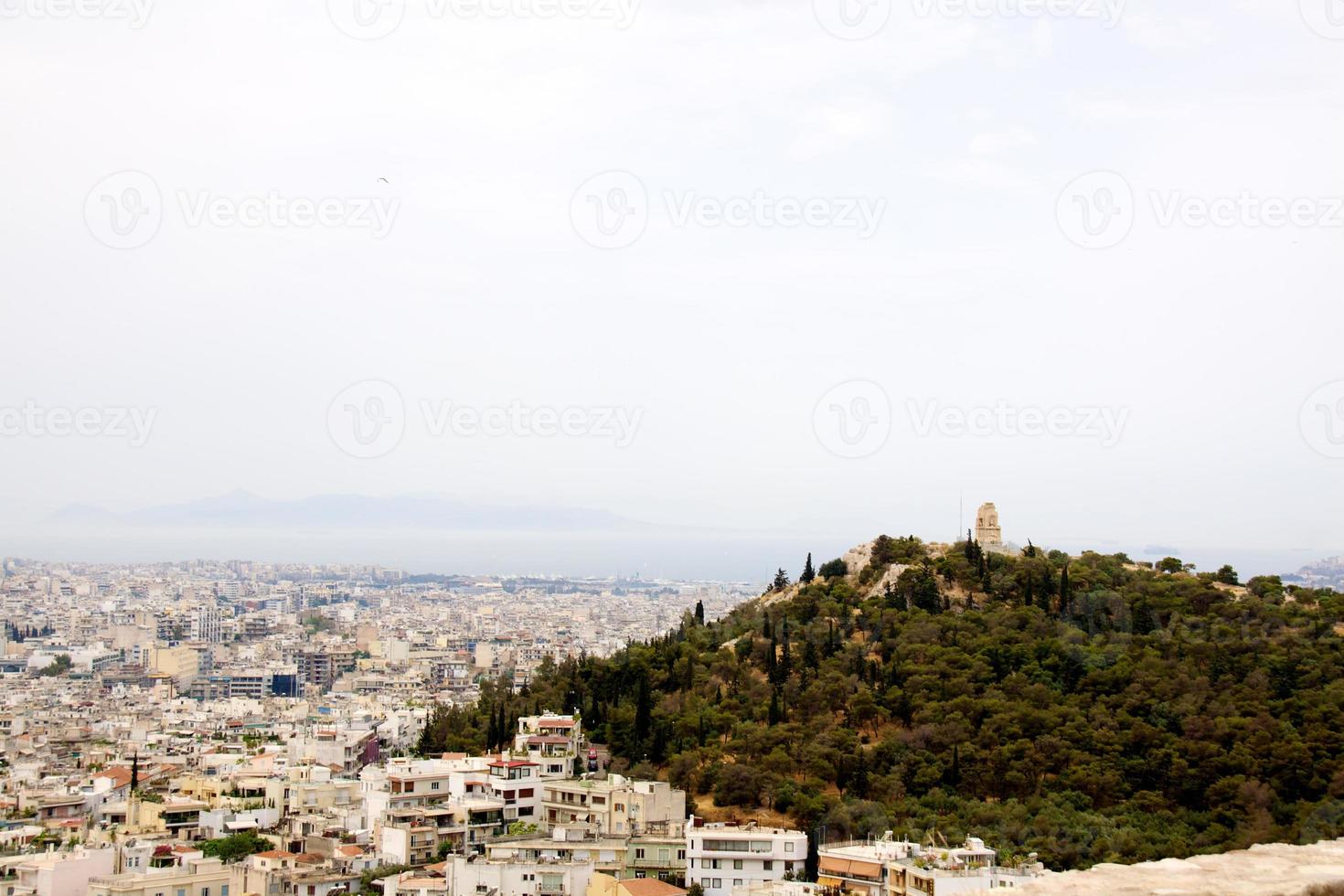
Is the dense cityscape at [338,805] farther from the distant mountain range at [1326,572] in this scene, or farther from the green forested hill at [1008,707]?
the distant mountain range at [1326,572]

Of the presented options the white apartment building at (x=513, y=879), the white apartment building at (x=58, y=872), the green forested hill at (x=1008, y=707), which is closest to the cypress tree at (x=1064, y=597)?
the green forested hill at (x=1008, y=707)

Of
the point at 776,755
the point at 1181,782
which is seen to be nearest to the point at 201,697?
the point at 776,755

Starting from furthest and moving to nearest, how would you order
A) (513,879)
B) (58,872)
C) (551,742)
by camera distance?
(551,742) < (58,872) < (513,879)

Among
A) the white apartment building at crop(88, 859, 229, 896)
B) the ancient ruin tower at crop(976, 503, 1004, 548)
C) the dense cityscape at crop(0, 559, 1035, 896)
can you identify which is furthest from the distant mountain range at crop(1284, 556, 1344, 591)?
the white apartment building at crop(88, 859, 229, 896)

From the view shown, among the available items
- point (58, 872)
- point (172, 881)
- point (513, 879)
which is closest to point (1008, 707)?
point (513, 879)

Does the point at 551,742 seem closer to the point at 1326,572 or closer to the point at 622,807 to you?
the point at 622,807

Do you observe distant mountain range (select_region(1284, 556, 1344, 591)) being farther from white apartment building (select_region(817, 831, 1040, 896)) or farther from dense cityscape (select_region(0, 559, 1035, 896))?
white apartment building (select_region(817, 831, 1040, 896))
